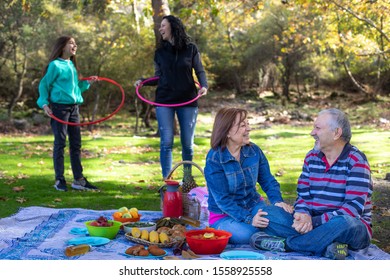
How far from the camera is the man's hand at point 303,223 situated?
3.69 meters

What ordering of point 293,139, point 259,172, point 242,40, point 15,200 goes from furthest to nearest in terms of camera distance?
point 242,40 → point 293,139 → point 15,200 → point 259,172

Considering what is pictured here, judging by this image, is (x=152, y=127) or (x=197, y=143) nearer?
(x=197, y=143)

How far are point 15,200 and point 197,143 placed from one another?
658 cm

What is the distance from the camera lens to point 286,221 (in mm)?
3861

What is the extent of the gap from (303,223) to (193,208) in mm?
1375

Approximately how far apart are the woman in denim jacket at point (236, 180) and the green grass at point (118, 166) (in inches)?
74.3

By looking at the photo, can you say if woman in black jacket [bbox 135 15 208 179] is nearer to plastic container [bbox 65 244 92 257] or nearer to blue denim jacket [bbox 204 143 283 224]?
blue denim jacket [bbox 204 143 283 224]

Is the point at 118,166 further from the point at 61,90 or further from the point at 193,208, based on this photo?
the point at 193,208

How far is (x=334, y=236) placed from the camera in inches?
142

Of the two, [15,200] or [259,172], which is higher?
[259,172]

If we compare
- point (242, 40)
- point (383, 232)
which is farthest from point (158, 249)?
point (242, 40)

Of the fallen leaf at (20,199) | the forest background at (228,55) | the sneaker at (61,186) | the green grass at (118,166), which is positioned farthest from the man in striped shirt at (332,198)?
the sneaker at (61,186)

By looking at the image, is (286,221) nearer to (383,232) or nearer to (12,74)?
(383,232)
